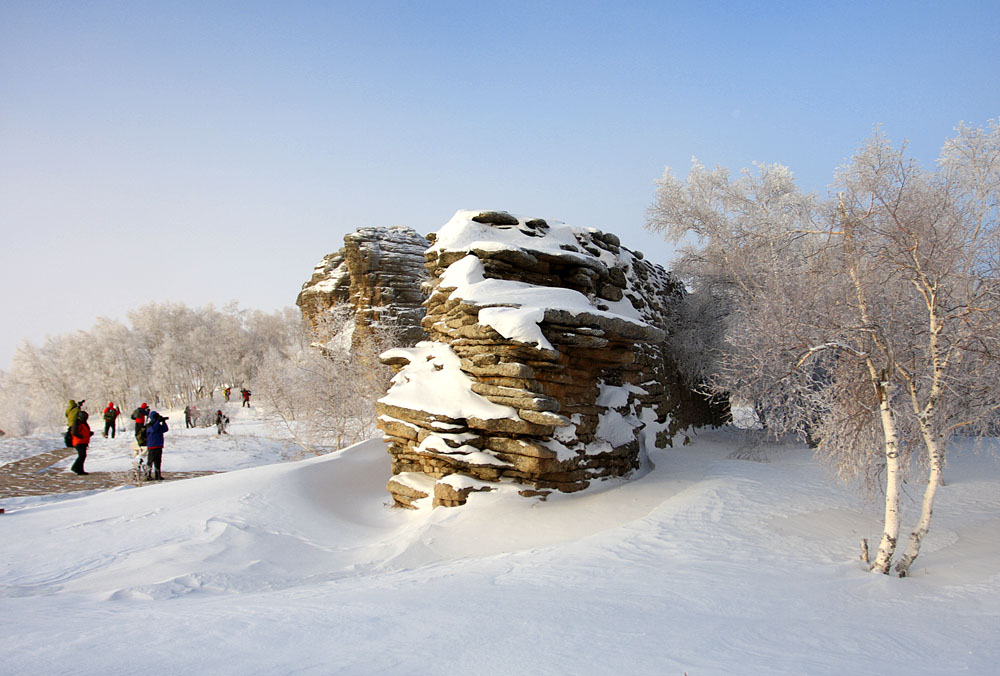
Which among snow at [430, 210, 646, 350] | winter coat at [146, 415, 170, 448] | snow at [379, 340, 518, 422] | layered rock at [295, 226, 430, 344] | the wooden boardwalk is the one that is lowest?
the wooden boardwalk

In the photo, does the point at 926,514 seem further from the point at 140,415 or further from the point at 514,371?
the point at 140,415

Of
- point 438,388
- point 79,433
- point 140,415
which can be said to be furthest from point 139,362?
point 438,388

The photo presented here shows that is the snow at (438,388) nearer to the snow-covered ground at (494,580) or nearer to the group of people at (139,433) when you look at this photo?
the snow-covered ground at (494,580)

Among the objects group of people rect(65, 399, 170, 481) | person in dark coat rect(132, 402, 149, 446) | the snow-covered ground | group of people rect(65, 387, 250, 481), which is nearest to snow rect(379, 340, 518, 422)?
the snow-covered ground

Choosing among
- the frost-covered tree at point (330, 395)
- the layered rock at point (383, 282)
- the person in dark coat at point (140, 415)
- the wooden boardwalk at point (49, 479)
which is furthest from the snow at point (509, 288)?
the layered rock at point (383, 282)

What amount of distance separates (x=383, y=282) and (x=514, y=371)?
2350 cm

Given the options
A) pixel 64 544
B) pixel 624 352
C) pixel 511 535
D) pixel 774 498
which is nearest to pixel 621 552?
pixel 511 535

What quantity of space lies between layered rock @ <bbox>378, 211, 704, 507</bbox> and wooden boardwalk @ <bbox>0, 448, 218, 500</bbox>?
8295mm

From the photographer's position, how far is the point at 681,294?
17031 mm

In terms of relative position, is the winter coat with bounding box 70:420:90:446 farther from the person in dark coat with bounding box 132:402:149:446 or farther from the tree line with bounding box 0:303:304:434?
the tree line with bounding box 0:303:304:434

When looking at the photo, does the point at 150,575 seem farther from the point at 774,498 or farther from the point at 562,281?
the point at 774,498

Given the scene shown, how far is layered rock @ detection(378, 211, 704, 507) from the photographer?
8.50 meters

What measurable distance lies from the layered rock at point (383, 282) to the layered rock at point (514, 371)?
1823cm

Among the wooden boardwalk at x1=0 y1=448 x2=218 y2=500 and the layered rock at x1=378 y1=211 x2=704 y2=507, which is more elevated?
the layered rock at x1=378 y1=211 x2=704 y2=507
